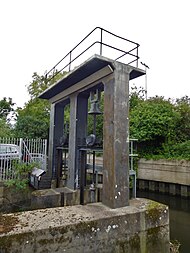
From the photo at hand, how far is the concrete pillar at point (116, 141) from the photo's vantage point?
4457mm

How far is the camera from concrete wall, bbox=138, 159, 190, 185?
427 inches

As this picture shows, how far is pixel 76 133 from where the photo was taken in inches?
248

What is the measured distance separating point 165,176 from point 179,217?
3325 millimetres

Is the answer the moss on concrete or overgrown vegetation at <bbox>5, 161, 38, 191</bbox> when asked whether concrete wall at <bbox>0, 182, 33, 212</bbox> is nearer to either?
overgrown vegetation at <bbox>5, 161, 38, 191</bbox>

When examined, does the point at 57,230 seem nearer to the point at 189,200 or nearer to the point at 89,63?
the point at 89,63

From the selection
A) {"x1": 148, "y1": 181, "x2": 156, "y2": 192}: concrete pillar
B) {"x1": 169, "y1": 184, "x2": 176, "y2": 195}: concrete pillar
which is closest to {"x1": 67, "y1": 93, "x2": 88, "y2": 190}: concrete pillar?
{"x1": 169, "y1": 184, "x2": 176, "y2": 195}: concrete pillar

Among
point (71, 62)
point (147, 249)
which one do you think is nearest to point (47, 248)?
point (147, 249)

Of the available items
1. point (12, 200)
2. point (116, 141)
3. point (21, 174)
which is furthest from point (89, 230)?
point (21, 174)

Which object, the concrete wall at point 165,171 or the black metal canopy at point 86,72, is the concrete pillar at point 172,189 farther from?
the black metal canopy at point 86,72

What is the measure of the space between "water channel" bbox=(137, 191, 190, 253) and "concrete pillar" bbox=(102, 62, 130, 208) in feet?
9.58

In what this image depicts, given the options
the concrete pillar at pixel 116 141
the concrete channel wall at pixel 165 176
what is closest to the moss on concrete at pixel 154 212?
the concrete pillar at pixel 116 141

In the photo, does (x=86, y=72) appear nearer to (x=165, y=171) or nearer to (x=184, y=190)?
(x=165, y=171)

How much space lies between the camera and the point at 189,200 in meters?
10.5

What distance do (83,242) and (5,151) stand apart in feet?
17.1
